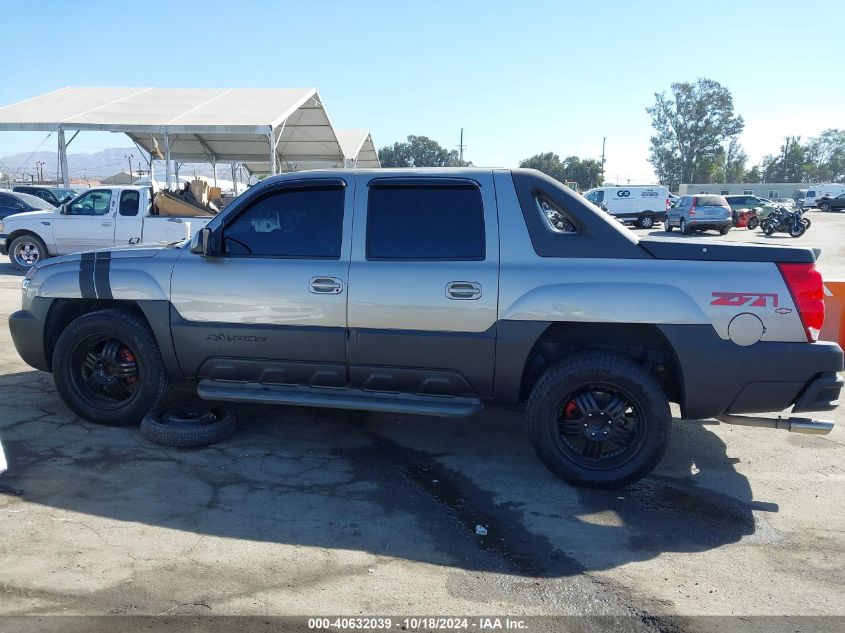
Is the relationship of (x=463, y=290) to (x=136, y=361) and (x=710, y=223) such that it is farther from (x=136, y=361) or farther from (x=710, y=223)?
(x=710, y=223)

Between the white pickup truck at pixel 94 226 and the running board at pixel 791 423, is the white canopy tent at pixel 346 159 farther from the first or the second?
the running board at pixel 791 423

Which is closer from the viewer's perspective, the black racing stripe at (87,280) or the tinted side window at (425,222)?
the tinted side window at (425,222)

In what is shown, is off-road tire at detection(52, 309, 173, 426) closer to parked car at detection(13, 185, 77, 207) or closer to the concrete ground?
the concrete ground

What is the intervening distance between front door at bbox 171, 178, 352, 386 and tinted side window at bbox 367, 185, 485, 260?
22cm

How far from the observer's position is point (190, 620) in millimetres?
2793

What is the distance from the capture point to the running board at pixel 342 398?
430 centimetres

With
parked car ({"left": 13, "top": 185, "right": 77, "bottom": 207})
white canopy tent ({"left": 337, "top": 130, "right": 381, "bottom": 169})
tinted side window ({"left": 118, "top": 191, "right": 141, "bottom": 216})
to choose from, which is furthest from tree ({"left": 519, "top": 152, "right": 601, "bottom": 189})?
tinted side window ({"left": 118, "top": 191, "right": 141, "bottom": 216})

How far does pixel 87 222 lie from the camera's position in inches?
539

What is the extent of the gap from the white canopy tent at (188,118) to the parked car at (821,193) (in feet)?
141

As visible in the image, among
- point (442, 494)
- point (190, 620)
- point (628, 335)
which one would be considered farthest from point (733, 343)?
point (190, 620)

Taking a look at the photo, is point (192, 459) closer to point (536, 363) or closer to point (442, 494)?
point (442, 494)

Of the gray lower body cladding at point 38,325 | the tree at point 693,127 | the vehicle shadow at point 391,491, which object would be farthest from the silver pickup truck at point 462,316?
the tree at point 693,127

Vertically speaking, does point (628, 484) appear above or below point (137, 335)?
below

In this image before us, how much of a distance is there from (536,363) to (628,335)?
2.12ft
